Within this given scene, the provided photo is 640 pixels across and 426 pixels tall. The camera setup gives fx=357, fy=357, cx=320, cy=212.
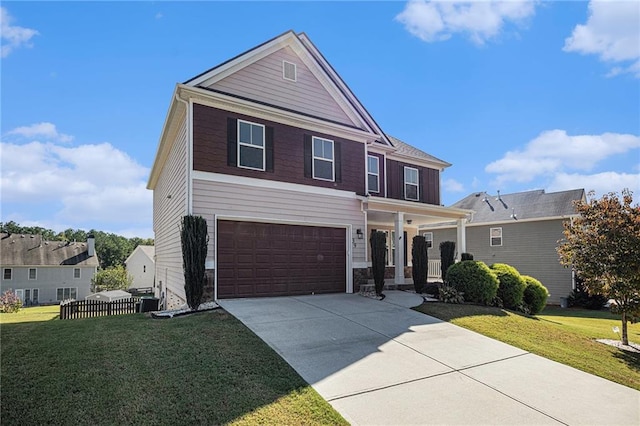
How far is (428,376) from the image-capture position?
514 centimetres

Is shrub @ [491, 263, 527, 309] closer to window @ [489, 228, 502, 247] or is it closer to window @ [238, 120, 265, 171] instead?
window @ [238, 120, 265, 171]

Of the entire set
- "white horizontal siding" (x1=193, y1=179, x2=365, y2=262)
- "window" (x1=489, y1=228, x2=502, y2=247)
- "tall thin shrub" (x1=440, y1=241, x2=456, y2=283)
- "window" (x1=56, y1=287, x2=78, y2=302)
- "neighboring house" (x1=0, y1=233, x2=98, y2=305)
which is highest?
"white horizontal siding" (x1=193, y1=179, x2=365, y2=262)

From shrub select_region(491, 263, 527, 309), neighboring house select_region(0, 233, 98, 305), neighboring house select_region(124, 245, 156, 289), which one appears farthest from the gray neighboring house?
neighboring house select_region(124, 245, 156, 289)

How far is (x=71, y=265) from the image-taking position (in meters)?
39.1

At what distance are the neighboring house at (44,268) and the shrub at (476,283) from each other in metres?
42.1

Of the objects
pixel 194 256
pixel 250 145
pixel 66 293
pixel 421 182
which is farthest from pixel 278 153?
pixel 66 293

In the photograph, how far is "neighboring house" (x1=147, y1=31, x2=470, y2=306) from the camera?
32.8ft

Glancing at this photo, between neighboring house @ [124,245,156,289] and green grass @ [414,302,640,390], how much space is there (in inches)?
1853

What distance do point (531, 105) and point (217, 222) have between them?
12557 millimetres

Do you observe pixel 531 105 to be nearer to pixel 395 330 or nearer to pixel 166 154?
pixel 395 330

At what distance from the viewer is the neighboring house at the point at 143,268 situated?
49.0 metres

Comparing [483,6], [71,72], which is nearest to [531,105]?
[483,6]

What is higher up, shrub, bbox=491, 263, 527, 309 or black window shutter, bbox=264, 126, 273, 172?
black window shutter, bbox=264, 126, 273, 172

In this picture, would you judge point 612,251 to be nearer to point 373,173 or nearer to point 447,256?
→ point 447,256
